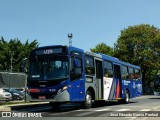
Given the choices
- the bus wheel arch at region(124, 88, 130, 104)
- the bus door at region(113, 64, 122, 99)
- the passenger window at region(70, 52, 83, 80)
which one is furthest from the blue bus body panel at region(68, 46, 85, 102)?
the bus wheel arch at region(124, 88, 130, 104)

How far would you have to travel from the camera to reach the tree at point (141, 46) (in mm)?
68312

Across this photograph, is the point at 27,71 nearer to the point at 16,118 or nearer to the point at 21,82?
the point at 16,118

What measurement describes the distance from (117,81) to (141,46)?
44.9 metres

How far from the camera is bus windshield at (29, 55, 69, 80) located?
725 inches

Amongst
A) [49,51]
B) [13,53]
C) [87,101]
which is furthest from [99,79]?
[13,53]

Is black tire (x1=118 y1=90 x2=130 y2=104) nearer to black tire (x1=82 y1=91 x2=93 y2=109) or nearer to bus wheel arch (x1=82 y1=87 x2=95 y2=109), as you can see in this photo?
bus wheel arch (x1=82 y1=87 x2=95 y2=109)

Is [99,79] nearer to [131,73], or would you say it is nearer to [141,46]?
[131,73]

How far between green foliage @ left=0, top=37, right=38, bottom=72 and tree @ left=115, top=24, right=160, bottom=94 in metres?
20.9

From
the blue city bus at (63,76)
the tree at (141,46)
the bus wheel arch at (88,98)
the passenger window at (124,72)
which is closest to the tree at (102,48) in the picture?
the tree at (141,46)

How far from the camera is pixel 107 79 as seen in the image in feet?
78.0

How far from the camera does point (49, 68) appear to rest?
18641 mm

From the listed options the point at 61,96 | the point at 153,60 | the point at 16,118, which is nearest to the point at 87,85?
the point at 61,96

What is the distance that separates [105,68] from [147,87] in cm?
5438

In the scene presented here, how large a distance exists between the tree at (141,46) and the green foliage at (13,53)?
68.7 ft
